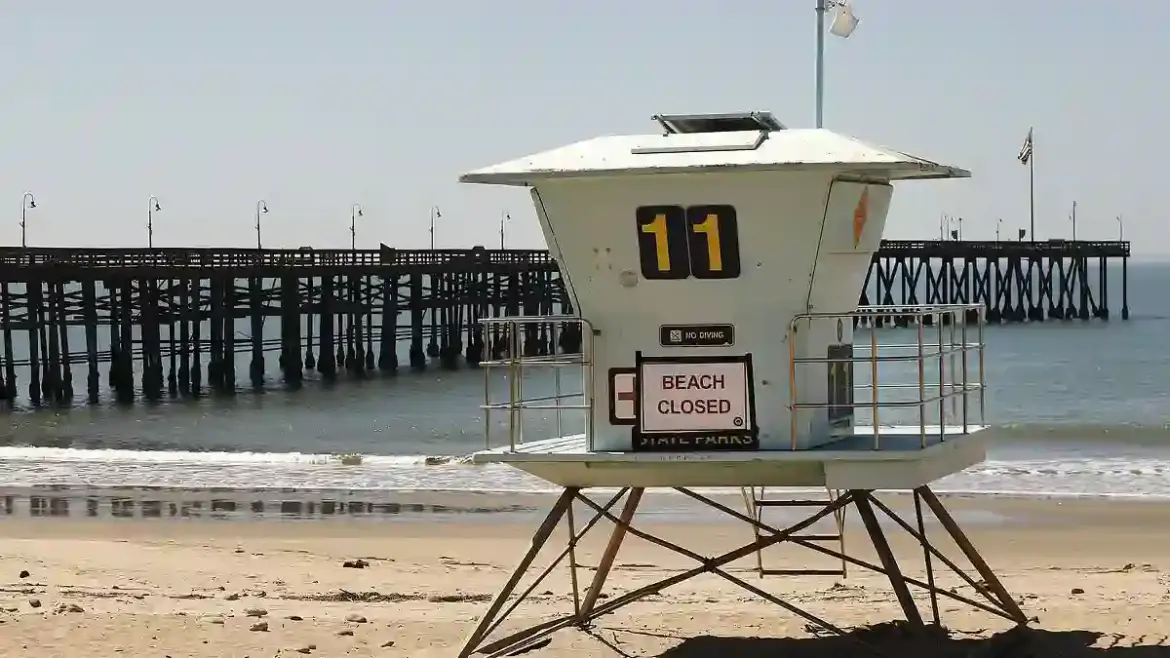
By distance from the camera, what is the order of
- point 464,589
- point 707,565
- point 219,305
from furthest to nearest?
point 219,305 < point 464,589 < point 707,565

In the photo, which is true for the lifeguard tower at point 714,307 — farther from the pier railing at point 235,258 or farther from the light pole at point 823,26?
the pier railing at point 235,258

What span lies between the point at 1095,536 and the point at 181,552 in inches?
364

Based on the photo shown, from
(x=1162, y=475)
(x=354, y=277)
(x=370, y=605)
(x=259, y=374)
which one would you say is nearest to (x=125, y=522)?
(x=370, y=605)

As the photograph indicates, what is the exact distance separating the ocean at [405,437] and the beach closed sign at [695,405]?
12.9 metres

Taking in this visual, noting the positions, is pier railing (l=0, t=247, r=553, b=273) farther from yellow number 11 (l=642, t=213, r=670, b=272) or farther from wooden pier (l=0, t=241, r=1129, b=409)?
yellow number 11 (l=642, t=213, r=670, b=272)

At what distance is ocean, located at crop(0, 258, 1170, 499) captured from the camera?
22953 millimetres

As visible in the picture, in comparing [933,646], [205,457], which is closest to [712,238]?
[933,646]

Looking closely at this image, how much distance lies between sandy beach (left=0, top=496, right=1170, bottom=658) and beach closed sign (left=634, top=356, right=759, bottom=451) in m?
1.45

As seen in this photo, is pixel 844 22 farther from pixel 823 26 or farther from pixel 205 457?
pixel 205 457

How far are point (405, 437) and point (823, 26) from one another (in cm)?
2457

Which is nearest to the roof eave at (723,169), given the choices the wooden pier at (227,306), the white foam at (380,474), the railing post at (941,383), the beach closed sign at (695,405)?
the railing post at (941,383)

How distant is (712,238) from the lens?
8102 millimetres

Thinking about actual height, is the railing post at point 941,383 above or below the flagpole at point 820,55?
below

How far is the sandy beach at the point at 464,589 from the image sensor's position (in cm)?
924
